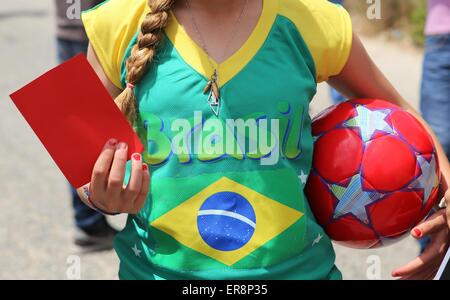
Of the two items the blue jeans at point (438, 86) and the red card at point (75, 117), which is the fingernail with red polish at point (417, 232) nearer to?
the red card at point (75, 117)

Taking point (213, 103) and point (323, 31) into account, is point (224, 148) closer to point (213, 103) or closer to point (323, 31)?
point (213, 103)

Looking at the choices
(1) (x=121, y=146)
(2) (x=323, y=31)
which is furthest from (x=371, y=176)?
(1) (x=121, y=146)

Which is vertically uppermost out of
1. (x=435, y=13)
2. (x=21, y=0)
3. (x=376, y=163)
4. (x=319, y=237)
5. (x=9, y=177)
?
(x=376, y=163)

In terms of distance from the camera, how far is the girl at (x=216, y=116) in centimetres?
196

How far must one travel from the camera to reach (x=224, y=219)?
1.97 m

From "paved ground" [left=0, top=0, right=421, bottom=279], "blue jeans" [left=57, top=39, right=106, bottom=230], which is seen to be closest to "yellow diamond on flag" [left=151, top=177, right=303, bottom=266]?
"paved ground" [left=0, top=0, right=421, bottom=279]

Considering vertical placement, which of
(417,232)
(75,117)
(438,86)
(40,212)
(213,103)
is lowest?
(40,212)

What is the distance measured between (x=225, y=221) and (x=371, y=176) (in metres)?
0.41

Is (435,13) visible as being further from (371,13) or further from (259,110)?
(259,110)

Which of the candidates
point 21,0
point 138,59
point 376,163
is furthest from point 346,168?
point 21,0

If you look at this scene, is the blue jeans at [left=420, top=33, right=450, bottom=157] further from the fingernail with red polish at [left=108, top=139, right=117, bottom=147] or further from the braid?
the fingernail with red polish at [left=108, top=139, right=117, bottom=147]

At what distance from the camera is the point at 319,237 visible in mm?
2094

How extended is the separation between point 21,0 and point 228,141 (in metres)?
15.8

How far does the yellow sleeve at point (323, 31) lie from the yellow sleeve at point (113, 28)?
0.39m
